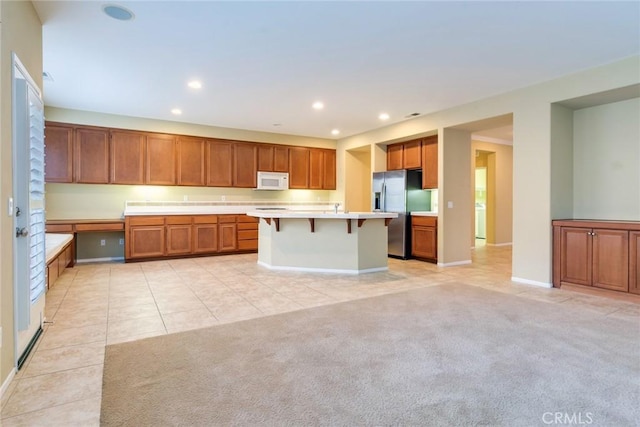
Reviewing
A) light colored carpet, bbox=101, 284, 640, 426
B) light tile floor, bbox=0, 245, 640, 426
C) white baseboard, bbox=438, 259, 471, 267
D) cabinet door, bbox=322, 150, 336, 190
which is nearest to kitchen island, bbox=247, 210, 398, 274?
light tile floor, bbox=0, 245, 640, 426

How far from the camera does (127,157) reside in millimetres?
6301

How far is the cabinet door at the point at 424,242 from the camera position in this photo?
241 inches

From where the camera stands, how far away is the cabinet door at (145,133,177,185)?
6492 mm

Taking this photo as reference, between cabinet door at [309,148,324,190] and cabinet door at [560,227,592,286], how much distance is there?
5197 mm

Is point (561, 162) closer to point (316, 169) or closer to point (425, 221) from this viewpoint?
point (425, 221)

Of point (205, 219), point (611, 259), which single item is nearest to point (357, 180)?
point (205, 219)

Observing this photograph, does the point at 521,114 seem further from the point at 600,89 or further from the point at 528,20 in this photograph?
the point at 528,20

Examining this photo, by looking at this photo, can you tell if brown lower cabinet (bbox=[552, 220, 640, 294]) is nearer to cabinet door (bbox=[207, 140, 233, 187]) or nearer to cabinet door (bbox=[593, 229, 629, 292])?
cabinet door (bbox=[593, 229, 629, 292])

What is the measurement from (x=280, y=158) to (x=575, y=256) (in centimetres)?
571

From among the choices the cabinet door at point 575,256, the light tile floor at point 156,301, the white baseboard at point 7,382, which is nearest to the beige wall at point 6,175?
the white baseboard at point 7,382

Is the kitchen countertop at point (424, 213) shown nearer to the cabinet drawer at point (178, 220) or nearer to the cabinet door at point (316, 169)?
the cabinet door at point (316, 169)

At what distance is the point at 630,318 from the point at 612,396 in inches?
72.1

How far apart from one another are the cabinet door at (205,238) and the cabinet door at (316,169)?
2596mm

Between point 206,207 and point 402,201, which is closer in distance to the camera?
point 402,201
